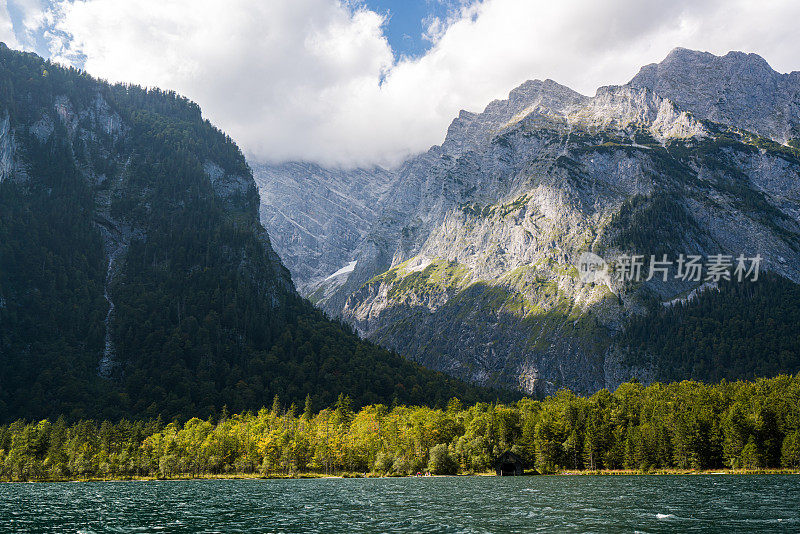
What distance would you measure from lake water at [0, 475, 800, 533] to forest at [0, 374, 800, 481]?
36.1 meters

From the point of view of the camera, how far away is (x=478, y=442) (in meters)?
160

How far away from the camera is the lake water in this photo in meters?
54.4

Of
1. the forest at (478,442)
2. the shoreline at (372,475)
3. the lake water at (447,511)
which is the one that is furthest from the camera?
the forest at (478,442)

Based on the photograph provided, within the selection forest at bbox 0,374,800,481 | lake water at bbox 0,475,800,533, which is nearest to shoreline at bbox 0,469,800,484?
forest at bbox 0,374,800,481

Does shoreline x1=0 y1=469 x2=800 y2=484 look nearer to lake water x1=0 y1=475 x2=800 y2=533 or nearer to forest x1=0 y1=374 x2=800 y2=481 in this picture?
forest x1=0 y1=374 x2=800 y2=481

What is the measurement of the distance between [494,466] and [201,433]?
102 metres

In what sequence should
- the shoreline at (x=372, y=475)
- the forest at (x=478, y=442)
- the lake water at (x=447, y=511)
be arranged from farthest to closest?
1. the forest at (x=478, y=442)
2. the shoreline at (x=372, y=475)
3. the lake water at (x=447, y=511)

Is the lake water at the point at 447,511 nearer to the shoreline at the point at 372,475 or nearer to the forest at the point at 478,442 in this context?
the shoreline at the point at 372,475

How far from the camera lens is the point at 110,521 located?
6372 cm

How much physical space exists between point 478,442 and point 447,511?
94.8 m

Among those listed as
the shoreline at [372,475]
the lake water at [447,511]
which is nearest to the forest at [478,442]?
the shoreline at [372,475]

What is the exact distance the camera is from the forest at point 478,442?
13562cm

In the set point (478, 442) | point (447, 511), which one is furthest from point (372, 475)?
point (447, 511)

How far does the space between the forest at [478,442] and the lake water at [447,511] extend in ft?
118
